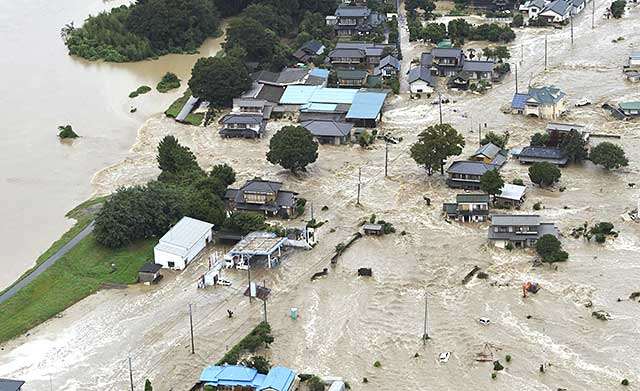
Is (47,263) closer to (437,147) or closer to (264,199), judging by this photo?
(264,199)

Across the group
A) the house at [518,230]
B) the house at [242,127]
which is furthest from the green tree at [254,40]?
the house at [518,230]

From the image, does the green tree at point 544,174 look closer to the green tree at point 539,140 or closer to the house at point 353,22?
the green tree at point 539,140

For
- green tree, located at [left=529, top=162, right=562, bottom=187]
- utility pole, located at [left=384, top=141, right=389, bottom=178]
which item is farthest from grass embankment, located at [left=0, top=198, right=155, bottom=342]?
green tree, located at [left=529, top=162, right=562, bottom=187]

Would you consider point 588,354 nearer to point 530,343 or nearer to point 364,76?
point 530,343

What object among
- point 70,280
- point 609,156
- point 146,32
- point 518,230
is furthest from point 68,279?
point 146,32

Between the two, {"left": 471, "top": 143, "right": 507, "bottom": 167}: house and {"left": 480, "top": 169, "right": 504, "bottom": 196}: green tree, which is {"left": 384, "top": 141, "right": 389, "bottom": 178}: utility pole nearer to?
{"left": 471, "top": 143, "right": 507, "bottom": 167}: house
